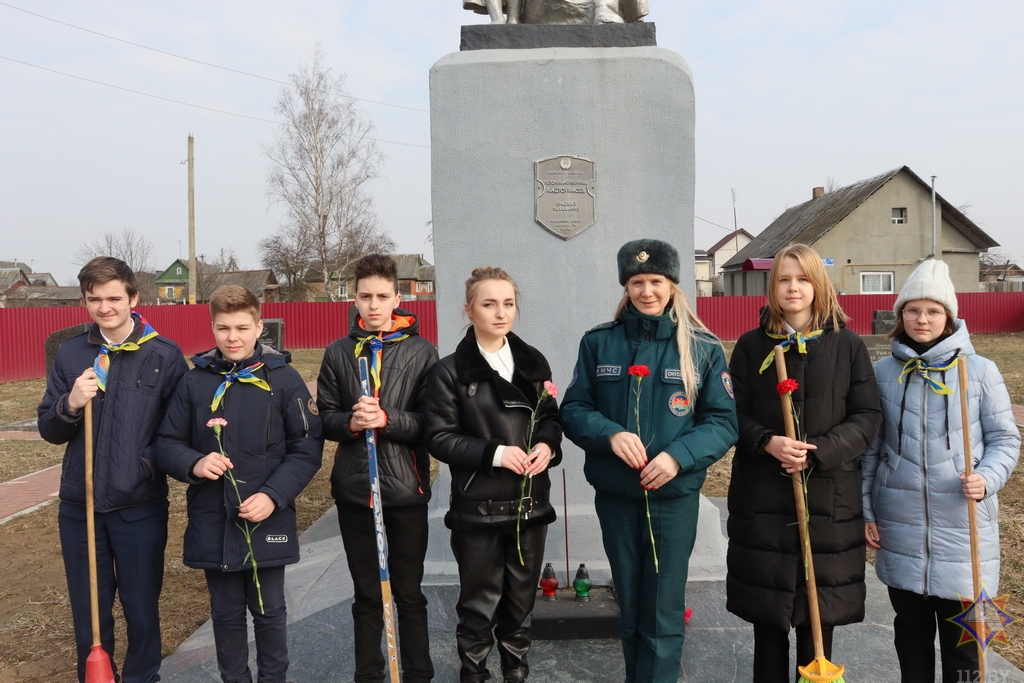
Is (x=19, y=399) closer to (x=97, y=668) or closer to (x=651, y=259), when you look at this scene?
(x=97, y=668)

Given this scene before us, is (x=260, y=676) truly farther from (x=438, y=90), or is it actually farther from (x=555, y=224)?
(x=438, y=90)

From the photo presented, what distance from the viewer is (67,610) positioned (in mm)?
4000

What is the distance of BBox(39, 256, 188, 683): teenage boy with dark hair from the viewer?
266 cm

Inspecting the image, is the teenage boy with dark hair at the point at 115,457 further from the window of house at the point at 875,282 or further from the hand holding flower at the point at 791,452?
the window of house at the point at 875,282

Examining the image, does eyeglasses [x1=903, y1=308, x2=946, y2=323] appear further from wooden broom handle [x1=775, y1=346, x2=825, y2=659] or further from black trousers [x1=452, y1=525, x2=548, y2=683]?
black trousers [x1=452, y1=525, x2=548, y2=683]

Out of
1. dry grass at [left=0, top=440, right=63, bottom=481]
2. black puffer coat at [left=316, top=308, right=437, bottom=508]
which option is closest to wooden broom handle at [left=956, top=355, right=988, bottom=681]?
black puffer coat at [left=316, top=308, right=437, bottom=508]

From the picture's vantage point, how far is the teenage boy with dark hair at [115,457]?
266 centimetres

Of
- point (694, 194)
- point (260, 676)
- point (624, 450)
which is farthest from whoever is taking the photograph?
point (694, 194)

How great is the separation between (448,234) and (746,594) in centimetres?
214

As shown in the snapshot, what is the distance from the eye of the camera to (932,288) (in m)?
2.47

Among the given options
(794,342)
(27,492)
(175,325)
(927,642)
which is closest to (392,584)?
(794,342)

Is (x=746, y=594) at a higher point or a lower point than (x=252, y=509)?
lower

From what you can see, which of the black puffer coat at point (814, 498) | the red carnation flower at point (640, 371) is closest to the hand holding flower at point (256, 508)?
the red carnation flower at point (640, 371)

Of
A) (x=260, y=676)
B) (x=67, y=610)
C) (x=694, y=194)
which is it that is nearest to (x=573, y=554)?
(x=260, y=676)
